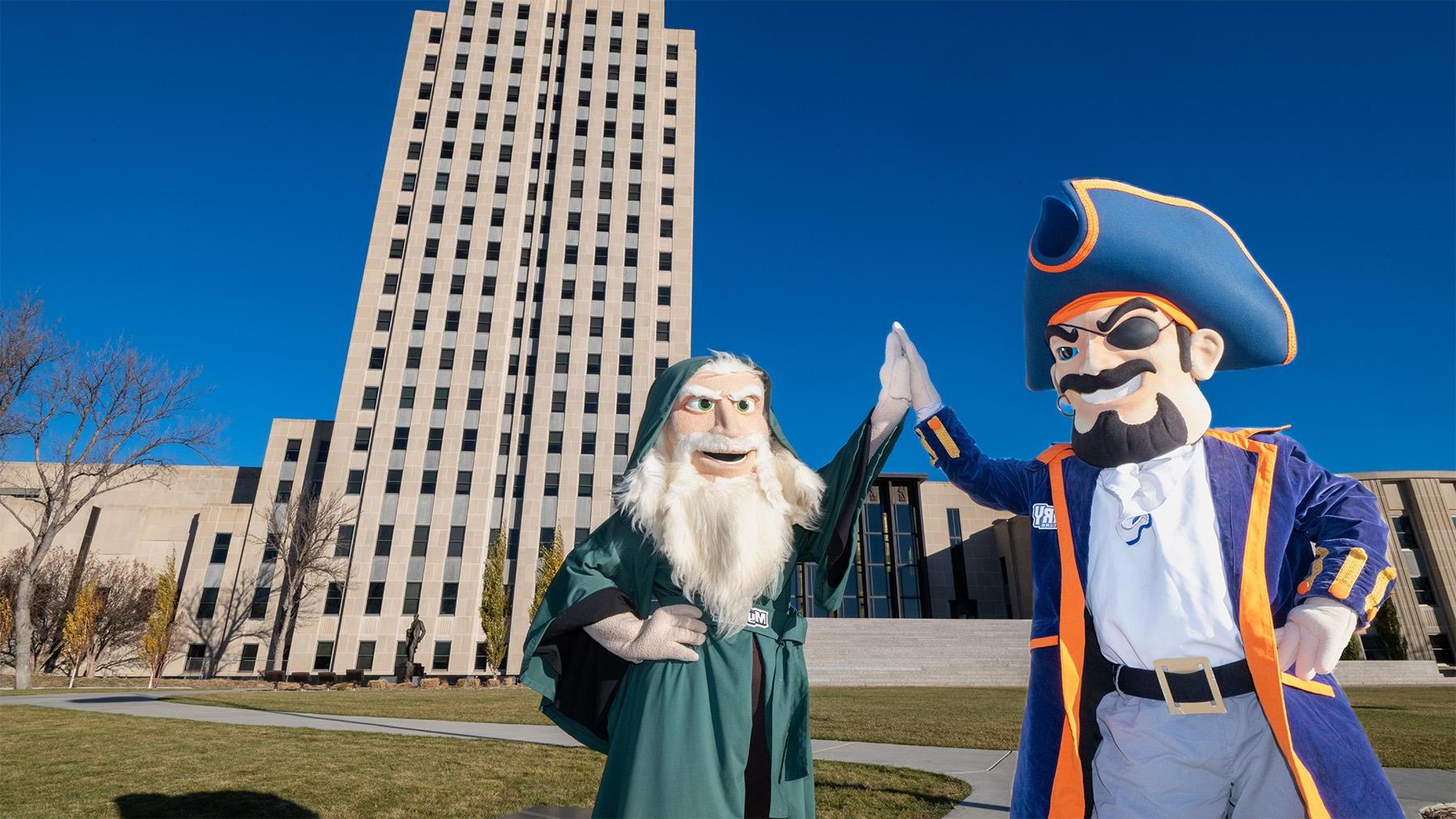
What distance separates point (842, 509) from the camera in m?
3.31

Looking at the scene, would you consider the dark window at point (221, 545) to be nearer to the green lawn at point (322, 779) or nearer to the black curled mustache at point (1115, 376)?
the green lawn at point (322, 779)

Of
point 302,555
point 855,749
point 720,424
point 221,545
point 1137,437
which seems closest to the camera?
point 1137,437

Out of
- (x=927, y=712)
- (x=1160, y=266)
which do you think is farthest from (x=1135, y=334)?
(x=927, y=712)

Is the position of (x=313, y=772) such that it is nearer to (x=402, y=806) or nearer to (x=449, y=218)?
(x=402, y=806)

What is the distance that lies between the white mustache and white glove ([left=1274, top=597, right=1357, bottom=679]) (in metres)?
1.98

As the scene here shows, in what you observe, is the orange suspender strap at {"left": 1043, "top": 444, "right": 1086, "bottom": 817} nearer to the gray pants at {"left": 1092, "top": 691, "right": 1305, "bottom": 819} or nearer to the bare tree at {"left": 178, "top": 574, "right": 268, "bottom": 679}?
the gray pants at {"left": 1092, "top": 691, "right": 1305, "bottom": 819}

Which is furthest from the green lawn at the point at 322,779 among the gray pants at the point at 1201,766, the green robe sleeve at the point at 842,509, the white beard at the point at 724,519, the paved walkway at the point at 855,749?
the gray pants at the point at 1201,766

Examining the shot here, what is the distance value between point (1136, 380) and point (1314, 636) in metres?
0.94

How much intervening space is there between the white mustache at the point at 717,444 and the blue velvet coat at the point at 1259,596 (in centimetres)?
120

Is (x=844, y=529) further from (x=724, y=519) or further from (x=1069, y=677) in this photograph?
(x=1069, y=677)

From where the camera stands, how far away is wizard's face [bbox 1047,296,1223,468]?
8.46 ft

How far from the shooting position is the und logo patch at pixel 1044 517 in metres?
2.71

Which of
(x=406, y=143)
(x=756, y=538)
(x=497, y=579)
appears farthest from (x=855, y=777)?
(x=406, y=143)

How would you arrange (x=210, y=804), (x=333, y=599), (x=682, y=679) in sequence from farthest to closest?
(x=333, y=599) < (x=210, y=804) < (x=682, y=679)
